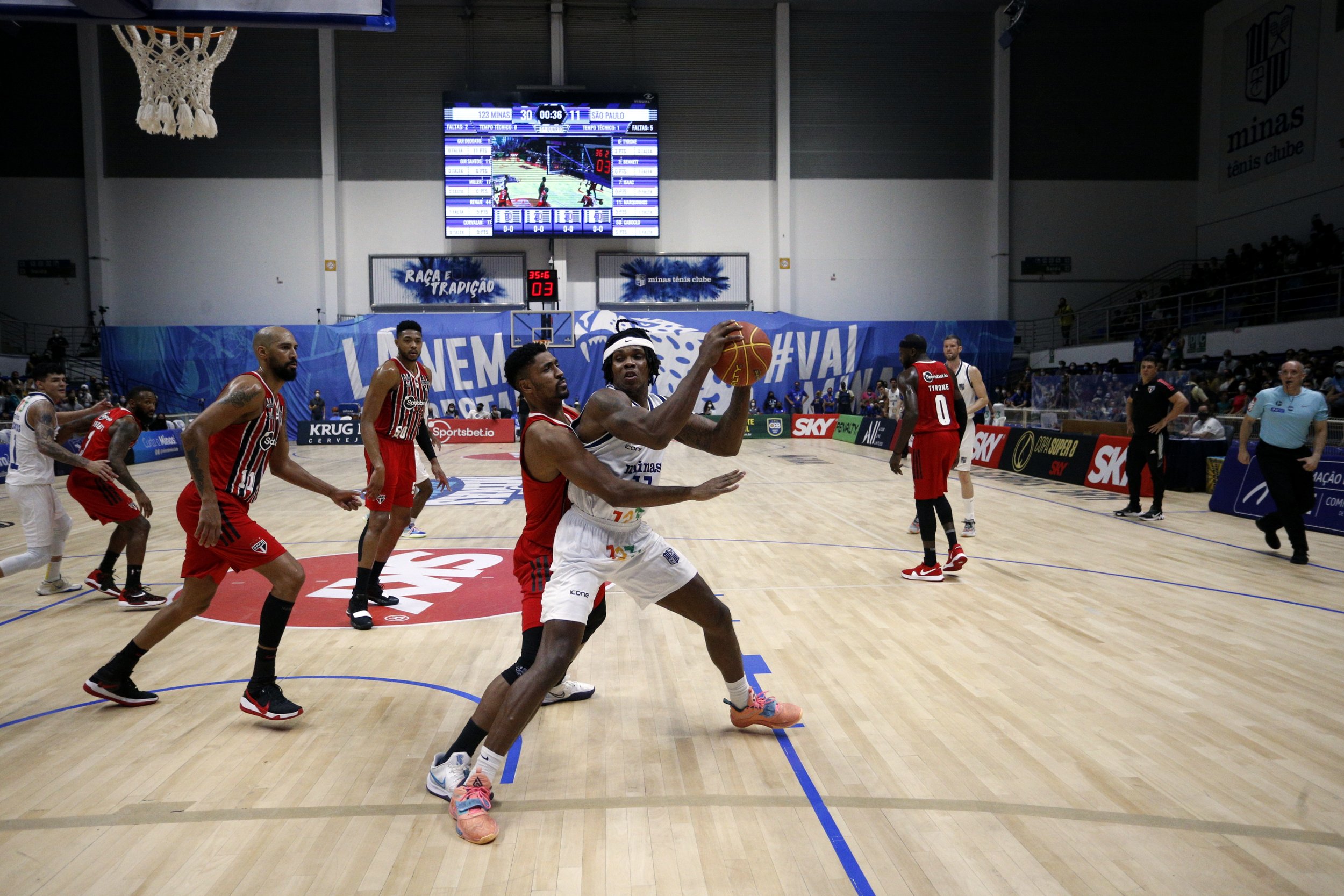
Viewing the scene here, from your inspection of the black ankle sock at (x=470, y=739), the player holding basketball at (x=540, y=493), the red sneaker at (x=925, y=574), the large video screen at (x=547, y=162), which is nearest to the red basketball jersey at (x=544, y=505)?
the player holding basketball at (x=540, y=493)

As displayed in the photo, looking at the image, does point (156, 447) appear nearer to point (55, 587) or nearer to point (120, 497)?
point (55, 587)

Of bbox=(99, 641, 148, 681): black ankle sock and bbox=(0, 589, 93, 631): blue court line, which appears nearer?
bbox=(99, 641, 148, 681): black ankle sock

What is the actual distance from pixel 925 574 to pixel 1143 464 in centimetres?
456

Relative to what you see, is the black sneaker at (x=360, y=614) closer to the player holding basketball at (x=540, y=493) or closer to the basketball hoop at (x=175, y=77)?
the player holding basketball at (x=540, y=493)

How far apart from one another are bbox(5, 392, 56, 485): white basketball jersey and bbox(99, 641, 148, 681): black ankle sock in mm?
2647

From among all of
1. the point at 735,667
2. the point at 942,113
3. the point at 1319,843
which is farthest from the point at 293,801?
the point at 942,113

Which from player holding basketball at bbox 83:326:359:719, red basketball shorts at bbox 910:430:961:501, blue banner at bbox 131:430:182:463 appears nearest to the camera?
player holding basketball at bbox 83:326:359:719

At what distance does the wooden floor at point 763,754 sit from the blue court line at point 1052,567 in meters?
0.06

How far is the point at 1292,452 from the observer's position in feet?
23.6

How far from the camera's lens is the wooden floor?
2.71 metres

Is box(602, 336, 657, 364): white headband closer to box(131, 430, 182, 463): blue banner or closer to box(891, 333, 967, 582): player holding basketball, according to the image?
box(891, 333, 967, 582): player holding basketball

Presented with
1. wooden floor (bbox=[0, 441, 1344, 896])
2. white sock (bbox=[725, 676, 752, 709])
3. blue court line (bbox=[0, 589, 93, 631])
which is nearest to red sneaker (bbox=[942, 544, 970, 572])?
wooden floor (bbox=[0, 441, 1344, 896])

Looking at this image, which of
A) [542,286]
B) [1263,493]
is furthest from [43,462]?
[542,286]

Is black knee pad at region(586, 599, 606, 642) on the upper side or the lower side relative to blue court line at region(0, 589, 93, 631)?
upper
